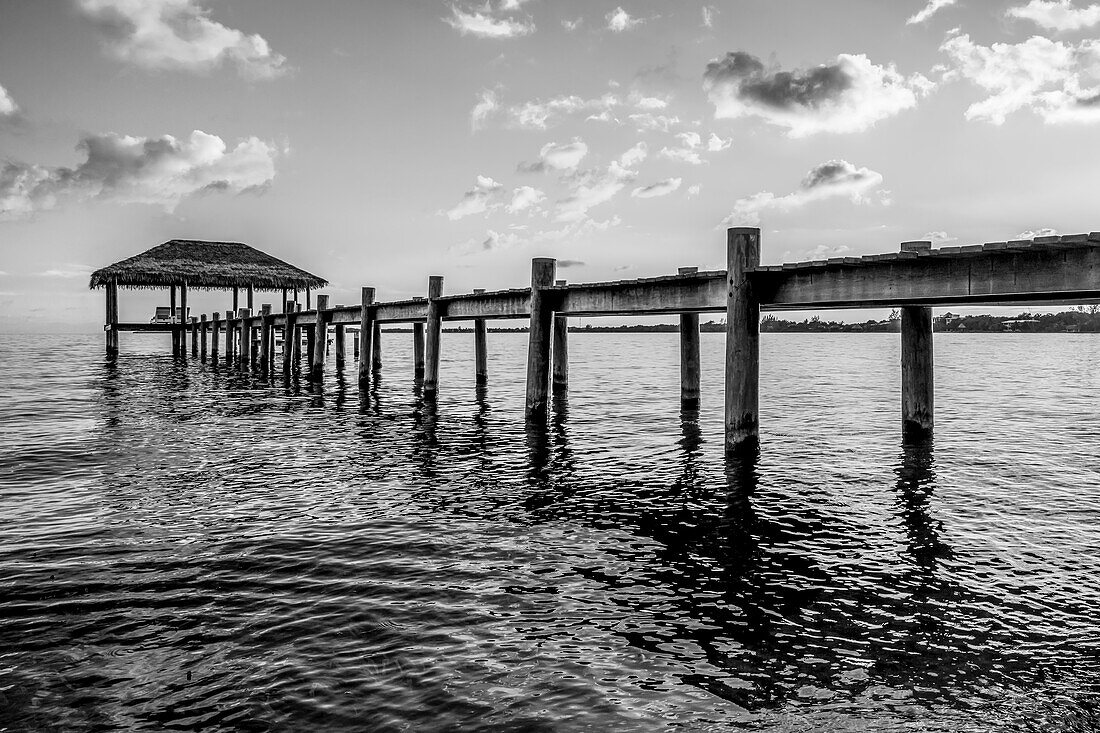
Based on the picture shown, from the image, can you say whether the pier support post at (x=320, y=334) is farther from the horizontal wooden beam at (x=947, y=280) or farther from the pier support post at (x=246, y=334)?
the horizontal wooden beam at (x=947, y=280)

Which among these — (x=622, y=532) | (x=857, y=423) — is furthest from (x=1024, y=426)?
(x=622, y=532)

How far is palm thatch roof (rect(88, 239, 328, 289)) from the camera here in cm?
4659

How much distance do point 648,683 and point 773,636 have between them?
1239 millimetres

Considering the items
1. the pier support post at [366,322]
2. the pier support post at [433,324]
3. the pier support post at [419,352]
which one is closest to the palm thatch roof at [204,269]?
the pier support post at [419,352]

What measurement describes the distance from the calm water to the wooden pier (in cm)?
163

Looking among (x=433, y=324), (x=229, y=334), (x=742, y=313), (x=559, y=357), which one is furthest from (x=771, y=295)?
(x=229, y=334)

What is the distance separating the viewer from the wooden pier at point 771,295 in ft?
26.4

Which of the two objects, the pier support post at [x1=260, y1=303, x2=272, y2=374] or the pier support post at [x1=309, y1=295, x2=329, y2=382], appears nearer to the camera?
the pier support post at [x1=309, y1=295, x2=329, y2=382]

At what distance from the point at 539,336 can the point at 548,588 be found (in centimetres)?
1037

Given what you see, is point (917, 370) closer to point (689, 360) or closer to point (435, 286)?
point (689, 360)

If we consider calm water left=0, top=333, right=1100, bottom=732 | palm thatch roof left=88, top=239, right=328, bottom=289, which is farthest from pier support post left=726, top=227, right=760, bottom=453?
palm thatch roof left=88, top=239, right=328, bottom=289

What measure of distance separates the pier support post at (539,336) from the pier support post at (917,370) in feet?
24.4

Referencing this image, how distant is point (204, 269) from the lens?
49250 millimetres

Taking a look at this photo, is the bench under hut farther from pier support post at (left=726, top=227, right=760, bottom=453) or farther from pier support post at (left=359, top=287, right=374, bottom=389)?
pier support post at (left=726, top=227, right=760, bottom=453)
